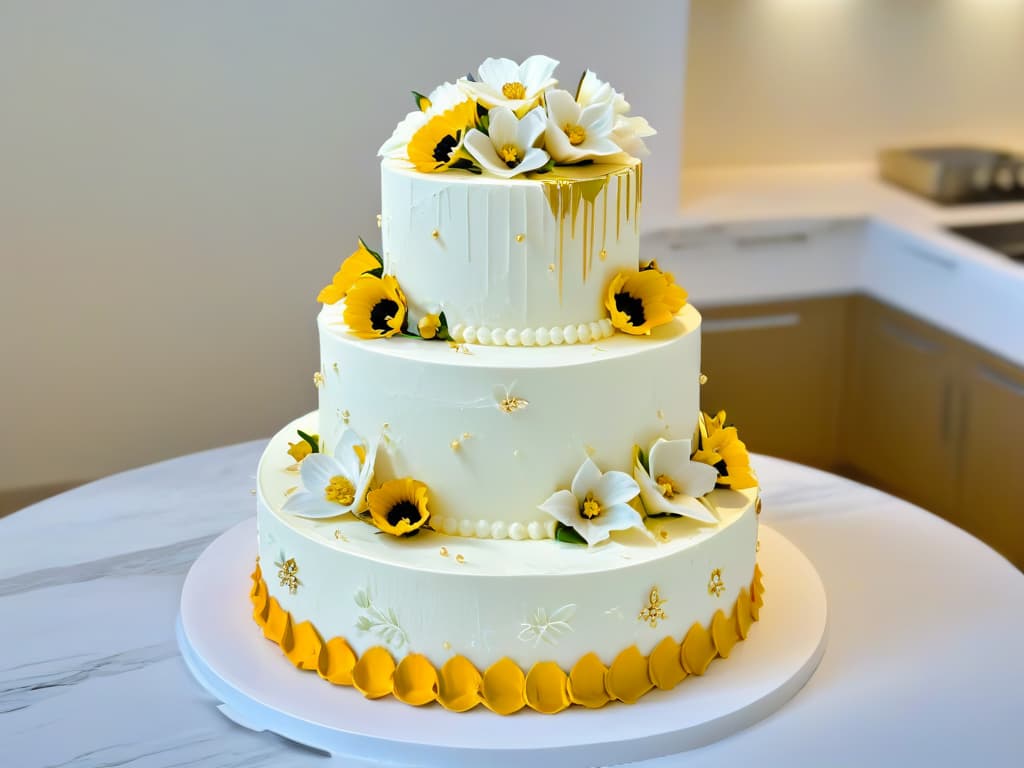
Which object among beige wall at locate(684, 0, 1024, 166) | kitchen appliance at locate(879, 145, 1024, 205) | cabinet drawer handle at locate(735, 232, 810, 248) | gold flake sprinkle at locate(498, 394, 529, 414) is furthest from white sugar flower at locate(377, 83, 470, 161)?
kitchen appliance at locate(879, 145, 1024, 205)

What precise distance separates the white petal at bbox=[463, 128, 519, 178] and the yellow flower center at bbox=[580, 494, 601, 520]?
0.43 metres

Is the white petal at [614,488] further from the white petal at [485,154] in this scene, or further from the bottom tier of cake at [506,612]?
the white petal at [485,154]

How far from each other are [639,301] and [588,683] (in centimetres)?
51

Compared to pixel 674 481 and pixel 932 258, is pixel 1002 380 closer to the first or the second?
pixel 932 258

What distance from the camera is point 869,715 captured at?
161 centimetres

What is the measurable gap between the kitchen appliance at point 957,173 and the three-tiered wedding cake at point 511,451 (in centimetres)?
197

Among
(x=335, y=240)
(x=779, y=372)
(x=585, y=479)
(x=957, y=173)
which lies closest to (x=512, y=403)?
(x=585, y=479)

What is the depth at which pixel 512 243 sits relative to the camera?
5.34 feet

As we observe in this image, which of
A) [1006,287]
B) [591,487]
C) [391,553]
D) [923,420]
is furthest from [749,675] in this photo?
[923,420]

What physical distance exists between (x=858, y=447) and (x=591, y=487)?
2.04 metres

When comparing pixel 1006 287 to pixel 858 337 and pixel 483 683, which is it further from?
pixel 483 683

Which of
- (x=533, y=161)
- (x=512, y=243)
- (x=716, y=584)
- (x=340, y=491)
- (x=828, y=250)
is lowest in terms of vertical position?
(x=716, y=584)

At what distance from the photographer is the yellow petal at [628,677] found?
5.30 ft

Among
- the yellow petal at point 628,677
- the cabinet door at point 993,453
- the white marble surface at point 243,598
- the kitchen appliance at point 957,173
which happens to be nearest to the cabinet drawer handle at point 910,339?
the cabinet door at point 993,453
